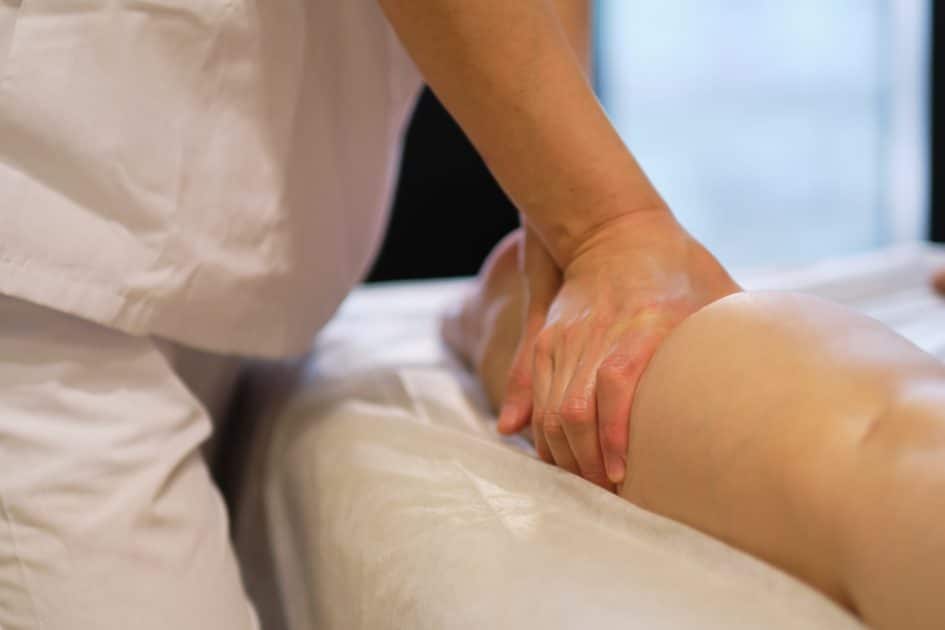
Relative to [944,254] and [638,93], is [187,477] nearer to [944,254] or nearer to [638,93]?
Result: [944,254]

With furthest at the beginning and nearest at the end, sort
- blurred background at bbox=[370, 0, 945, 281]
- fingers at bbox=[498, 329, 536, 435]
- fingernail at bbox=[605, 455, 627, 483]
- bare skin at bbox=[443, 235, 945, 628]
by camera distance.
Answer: blurred background at bbox=[370, 0, 945, 281]
fingers at bbox=[498, 329, 536, 435]
fingernail at bbox=[605, 455, 627, 483]
bare skin at bbox=[443, 235, 945, 628]

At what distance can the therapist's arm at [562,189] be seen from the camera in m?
0.56

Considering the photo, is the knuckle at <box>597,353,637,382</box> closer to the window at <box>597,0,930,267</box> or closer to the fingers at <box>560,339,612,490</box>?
the fingers at <box>560,339,612,490</box>

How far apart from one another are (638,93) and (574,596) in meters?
2.87

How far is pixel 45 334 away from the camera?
1.96 feet

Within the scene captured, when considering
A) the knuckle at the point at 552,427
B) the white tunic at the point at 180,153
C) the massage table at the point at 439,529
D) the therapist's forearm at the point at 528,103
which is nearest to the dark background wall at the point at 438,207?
the massage table at the point at 439,529

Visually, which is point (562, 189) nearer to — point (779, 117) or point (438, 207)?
point (438, 207)

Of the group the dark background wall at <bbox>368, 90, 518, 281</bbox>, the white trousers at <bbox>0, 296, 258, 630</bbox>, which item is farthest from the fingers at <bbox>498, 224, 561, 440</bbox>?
the dark background wall at <bbox>368, 90, 518, 281</bbox>

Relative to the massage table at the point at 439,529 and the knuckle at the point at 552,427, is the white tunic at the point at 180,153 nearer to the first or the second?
the massage table at the point at 439,529

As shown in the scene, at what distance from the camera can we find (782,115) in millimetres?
3258

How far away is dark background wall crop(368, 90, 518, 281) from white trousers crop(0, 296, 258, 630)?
201 centimetres

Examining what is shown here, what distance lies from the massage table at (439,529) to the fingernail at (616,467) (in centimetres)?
1

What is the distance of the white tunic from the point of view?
0.56m

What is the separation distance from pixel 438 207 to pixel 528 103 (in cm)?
210
